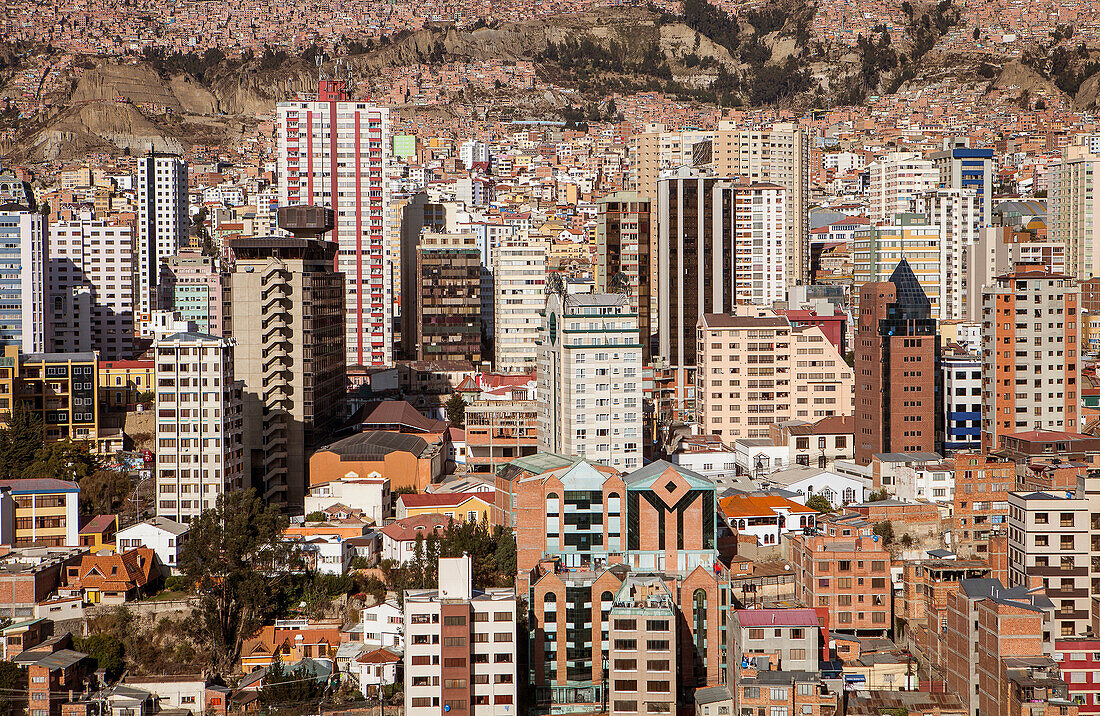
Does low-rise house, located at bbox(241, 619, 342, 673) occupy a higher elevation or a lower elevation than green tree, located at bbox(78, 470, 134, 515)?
lower

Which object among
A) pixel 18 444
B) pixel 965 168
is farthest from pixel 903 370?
pixel 965 168

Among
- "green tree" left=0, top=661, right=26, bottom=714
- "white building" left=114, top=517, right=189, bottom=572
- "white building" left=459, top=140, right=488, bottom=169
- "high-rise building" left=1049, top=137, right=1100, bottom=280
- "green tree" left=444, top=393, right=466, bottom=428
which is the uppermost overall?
"white building" left=459, top=140, right=488, bottom=169

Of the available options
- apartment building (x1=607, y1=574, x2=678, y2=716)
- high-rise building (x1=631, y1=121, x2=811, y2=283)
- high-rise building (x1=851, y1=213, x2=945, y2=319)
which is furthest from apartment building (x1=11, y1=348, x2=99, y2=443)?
high-rise building (x1=631, y1=121, x2=811, y2=283)

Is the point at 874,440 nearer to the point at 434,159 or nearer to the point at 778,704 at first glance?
the point at 778,704

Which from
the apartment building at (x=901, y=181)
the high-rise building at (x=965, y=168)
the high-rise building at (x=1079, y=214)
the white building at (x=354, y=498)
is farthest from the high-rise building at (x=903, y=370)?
the apartment building at (x=901, y=181)

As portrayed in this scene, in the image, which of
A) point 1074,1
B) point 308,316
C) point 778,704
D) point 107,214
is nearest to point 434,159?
point 107,214

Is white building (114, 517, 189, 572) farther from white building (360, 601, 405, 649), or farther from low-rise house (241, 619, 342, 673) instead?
white building (360, 601, 405, 649)

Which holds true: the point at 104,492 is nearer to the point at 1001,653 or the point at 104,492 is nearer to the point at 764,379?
the point at 764,379
